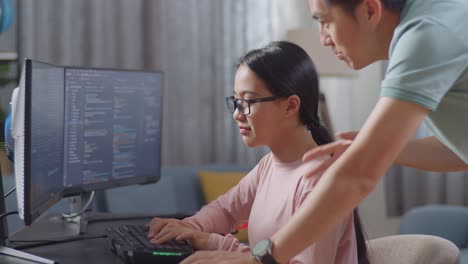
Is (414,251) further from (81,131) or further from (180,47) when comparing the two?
(180,47)

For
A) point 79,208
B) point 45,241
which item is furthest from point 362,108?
A: point 45,241

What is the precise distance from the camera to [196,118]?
4645 mm

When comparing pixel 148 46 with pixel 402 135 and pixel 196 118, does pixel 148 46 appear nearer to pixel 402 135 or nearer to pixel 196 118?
pixel 196 118

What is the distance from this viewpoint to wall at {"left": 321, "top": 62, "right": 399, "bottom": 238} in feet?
15.8

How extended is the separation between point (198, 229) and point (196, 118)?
291cm

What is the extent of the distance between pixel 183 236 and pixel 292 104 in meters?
0.38

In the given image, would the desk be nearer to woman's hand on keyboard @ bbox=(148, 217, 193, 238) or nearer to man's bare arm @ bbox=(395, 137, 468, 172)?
woman's hand on keyboard @ bbox=(148, 217, 193, 238)

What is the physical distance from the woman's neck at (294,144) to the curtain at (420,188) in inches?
123

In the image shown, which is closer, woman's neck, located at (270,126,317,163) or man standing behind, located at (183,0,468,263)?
man standing behind, located at (183,0,468,263)

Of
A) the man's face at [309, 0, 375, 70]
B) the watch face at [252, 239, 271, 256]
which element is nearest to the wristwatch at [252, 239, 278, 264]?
the watch face at [252, 239, 271, 256]

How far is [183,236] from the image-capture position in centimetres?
159

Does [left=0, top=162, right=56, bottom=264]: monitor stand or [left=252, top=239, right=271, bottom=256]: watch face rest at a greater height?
[left=252, top=239, right=271, bottom=256]: watch face

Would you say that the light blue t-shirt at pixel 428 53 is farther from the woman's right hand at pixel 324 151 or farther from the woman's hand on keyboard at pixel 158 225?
the woman's hand on keyboard at pixel 158 225

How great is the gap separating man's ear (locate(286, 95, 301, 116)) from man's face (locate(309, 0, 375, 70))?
41cm
